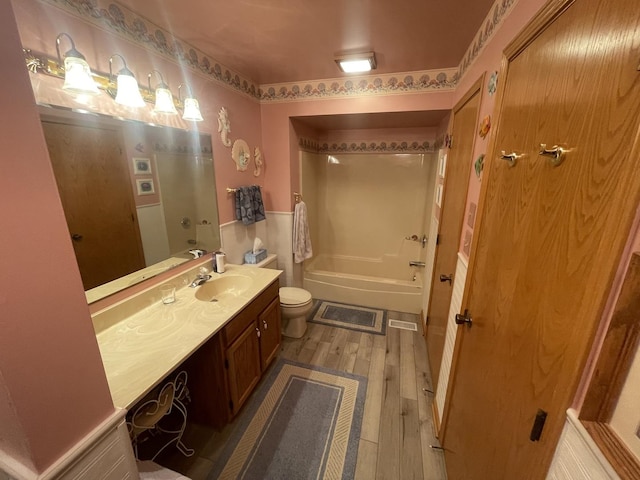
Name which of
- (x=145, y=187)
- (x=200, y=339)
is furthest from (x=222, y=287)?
(x=145, y=187)

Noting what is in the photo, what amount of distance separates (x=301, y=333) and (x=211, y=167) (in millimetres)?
1686

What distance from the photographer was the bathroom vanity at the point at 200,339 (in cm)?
109

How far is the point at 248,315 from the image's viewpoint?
5.42 feet

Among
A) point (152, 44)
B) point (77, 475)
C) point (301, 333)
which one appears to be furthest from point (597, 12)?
point (301, 333)

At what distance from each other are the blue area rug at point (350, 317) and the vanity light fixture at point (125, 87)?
2317 millimetres

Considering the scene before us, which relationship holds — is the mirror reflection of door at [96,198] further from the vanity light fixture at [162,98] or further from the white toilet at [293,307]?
the white toilet at [293,307]

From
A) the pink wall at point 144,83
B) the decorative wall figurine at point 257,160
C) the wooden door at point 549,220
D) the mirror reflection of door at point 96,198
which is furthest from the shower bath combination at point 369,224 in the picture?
the wooden door at point 549,220

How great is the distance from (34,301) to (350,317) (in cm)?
256

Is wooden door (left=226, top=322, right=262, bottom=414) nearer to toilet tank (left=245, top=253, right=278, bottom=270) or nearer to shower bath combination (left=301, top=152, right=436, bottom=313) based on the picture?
toilet tank (left=245, top=253, right=278, bottom=270)

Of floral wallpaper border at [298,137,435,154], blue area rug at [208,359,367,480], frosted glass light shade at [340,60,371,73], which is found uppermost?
frosted glass light shade at [340,60,371,73]

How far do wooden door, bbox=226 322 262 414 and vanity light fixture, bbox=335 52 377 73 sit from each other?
1.95 m

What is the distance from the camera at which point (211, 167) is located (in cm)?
195

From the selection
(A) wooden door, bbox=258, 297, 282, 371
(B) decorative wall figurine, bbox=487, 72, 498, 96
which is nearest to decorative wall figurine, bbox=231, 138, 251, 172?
(A) wooden door, bbox=258, 297, 282, 371

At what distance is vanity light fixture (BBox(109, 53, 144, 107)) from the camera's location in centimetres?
124
